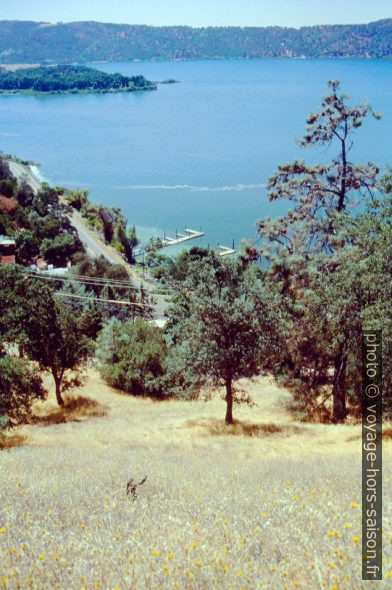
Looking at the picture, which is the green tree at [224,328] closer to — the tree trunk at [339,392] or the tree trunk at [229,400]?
the tree trunk at [229,400]

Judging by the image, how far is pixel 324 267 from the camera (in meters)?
19.4

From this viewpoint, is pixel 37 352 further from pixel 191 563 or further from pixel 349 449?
pixel 191 563

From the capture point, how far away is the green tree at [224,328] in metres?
18.2

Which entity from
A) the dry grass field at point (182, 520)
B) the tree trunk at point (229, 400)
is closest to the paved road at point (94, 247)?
the tree trunk at point (229, 400)

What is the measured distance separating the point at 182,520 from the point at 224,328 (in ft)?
36.7

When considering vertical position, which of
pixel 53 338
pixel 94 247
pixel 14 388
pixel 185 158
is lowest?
pixel 14 388

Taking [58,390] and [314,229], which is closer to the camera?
[314,229]

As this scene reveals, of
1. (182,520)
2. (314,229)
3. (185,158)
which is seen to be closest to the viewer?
(182,520)

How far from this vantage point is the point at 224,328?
18.4m

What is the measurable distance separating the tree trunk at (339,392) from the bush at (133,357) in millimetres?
9750

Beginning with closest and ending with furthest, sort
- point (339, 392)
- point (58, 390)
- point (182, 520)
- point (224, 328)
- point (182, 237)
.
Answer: point (182, 520), point (224, 328), point (339, 392), point (58, 390), point (182, 237)

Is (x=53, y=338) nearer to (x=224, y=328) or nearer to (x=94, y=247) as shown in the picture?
(x=224, y=328)

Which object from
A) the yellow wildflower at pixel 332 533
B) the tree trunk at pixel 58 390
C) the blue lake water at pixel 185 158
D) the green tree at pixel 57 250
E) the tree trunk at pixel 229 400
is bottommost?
the tree trunk at pixel 58 390

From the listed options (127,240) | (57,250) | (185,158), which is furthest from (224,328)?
(185,158)
